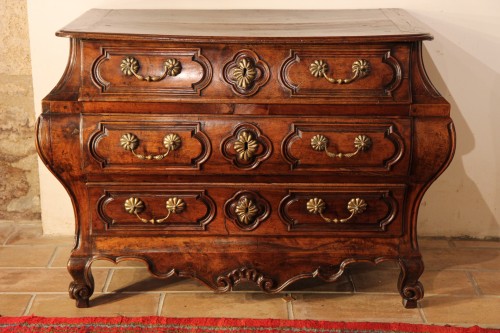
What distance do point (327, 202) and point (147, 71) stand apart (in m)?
0.74

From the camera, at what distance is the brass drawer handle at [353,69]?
7.29ft

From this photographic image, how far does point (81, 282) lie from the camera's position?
248 centimetres

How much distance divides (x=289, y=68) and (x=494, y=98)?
46.7 inches

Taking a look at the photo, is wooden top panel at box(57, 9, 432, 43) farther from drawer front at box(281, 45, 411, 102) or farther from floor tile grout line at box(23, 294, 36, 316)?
floor tile grout line at box(23, 294, 36, 316)

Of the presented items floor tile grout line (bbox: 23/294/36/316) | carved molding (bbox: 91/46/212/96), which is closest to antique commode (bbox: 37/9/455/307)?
carved molding (bbox: 91/46/212/96)

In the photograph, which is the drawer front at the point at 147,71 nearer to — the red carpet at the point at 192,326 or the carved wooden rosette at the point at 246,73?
the carved wooden rosette at the point at 246,73

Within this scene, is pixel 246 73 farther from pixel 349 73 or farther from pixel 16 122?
pixel 16 122

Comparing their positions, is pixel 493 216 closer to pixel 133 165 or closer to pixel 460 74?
pixel 460 74

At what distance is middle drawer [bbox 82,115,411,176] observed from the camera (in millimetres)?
2266

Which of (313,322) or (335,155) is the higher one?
(335,155)

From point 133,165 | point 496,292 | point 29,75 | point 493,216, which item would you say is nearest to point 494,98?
point 493,216

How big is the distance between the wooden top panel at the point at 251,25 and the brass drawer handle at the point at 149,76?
77 millimetres

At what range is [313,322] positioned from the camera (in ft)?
7.89

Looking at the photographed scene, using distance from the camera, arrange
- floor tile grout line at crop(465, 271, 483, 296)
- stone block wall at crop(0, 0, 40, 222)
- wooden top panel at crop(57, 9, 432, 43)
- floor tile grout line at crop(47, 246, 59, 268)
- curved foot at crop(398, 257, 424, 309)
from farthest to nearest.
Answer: stone block wall at crop(0, 0, 40, 222), floor tile grout line at crop(47, 246, 59, 268), floor tile grout line at crop(465, 271, 483, 296), curved foot at crop(398, 257, 424, 309), wooden top panel at crop(57, 9, 432, 43)
